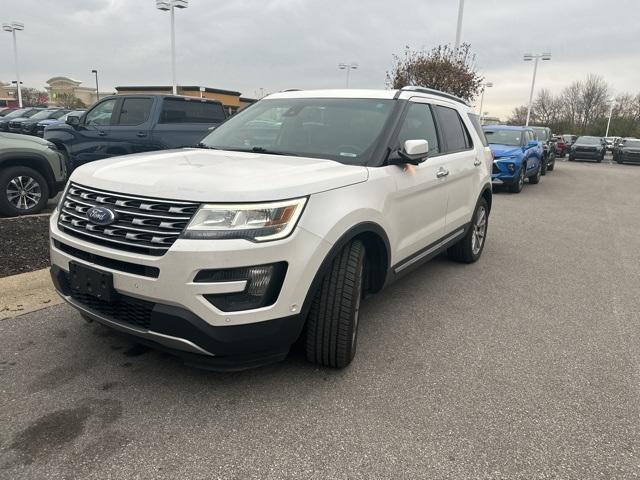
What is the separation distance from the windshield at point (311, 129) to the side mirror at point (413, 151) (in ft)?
0.76

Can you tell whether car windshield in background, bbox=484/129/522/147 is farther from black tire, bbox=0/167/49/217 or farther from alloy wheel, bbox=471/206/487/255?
black tire, bbox=0/167/49/217

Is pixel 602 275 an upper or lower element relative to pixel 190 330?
lower

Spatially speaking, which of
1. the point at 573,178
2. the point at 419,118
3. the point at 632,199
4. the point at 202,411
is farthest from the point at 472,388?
the point at 573,178

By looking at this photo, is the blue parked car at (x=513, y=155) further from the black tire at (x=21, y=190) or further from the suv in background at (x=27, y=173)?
the black tire at (x=21, y=190)

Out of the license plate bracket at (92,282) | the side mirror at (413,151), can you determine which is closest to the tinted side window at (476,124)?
the side mirror at (413,151)

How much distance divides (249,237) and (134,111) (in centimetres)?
745

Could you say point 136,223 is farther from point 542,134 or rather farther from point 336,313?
point 542,134

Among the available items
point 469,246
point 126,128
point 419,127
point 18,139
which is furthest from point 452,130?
point 126,128

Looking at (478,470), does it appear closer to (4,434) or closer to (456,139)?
(4,434)

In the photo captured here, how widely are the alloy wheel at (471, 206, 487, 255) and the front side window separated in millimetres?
6666

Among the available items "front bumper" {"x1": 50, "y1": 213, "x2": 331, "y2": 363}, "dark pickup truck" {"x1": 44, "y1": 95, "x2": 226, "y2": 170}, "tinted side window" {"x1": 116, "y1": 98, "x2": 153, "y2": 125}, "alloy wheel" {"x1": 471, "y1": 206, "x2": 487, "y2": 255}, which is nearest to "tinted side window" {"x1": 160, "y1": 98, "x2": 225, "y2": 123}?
"dark pickup truck" {"x1": 44, "y1": 95, "x2": 226, "y2": 170}

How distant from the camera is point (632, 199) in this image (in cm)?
1304

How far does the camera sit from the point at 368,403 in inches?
112

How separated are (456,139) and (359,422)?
3285mm
